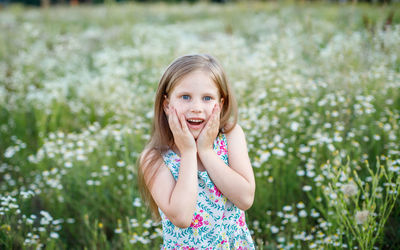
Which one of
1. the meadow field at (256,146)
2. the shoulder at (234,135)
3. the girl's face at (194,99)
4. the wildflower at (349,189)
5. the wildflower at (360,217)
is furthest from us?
the meadow field at (256,146)

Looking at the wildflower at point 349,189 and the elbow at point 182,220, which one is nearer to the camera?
the elbow at point 182,220

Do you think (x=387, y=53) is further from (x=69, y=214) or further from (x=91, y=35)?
(x=91, y=35)

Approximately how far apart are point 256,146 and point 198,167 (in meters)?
1.56

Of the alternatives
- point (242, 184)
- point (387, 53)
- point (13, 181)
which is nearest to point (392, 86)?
point (387, 53)

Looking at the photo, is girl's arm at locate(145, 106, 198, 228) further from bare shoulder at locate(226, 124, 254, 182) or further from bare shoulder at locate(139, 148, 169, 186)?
bare shoulder at locate(226, 124, 254, 182)

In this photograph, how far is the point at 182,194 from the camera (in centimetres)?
153

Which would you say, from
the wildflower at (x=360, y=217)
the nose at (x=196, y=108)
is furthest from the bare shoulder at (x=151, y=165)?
the wildflower at (x=360, y=217)

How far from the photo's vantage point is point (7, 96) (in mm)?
5133

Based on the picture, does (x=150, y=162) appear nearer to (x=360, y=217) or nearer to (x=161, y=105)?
(x=161, y=105)

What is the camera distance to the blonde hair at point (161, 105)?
67.1 inches

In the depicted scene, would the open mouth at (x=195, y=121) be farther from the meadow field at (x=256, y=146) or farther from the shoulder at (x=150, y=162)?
the meadow field at (x=256, y=146)

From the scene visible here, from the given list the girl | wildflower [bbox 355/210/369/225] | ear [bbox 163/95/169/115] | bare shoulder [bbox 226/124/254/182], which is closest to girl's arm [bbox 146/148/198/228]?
the girl

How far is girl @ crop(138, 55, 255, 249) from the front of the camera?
159cm

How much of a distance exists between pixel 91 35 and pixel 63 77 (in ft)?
11.6
